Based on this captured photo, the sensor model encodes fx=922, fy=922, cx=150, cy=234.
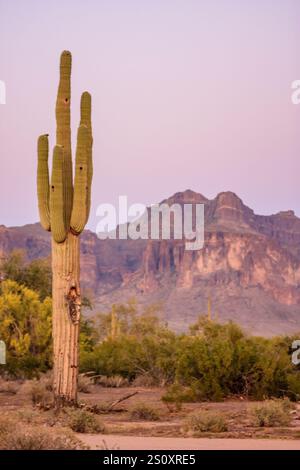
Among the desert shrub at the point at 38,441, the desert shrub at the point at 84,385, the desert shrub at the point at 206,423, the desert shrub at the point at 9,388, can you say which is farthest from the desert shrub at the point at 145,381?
the desert shrub at the point at 38,441

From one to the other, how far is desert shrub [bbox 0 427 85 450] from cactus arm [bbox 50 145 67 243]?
22.9 ft

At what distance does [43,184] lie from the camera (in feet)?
62.0

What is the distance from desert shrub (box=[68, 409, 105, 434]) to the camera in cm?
1575

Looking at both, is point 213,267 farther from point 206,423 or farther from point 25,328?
point 206,423

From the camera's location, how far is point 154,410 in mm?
18828

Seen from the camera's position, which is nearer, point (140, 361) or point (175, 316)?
point (140, 361)

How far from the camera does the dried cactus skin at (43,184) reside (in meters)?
18.8

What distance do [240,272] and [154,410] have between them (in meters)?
82.8

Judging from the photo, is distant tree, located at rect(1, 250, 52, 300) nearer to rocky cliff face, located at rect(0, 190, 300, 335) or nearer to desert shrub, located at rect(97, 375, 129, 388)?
desert shrub, located at rect(97, 375, 129, 388)

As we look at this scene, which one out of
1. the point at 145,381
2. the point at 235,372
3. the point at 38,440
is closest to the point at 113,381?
the point at 145,381
